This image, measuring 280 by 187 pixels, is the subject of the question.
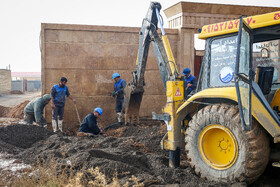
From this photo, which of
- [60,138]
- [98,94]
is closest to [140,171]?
[60,138]

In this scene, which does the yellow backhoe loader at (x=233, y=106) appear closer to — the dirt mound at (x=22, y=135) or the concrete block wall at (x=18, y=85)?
the dirt mound at (x=22, y=135)

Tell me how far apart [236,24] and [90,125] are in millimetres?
5463

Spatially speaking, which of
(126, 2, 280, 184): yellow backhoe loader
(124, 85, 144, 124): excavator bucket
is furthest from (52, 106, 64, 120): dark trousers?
(126, 2, 280, 184): yellow backhoe loader

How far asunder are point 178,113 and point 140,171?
1.07 meters

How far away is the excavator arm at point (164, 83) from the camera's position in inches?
203

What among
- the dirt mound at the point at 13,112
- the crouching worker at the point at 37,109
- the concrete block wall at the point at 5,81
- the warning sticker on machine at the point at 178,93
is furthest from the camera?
the concrete block wall at the point at 5,81

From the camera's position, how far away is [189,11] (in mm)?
11656

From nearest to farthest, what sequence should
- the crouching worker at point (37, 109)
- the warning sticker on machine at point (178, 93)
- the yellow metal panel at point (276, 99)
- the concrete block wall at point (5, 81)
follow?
1. the yellow metal panel at point (276, 99)
2. the warning sticker on machine at point (178, 93)
3. the crouching worker at point (37, 109)
4. the concrete block wall at point (5, 81)

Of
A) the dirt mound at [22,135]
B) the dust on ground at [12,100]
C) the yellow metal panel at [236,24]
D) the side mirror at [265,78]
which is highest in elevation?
the yellow metal panel at [236,24]

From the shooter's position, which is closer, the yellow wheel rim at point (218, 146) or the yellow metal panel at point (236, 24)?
the yellow metal panel at point (236, 24)

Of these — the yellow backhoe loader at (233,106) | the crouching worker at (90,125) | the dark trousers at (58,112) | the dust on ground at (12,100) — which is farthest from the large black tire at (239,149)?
the dust on ground at (12,100)

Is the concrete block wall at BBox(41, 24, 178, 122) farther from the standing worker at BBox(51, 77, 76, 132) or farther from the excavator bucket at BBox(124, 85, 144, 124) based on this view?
the excavator bucket at BBox(124, 85, 144, 124)

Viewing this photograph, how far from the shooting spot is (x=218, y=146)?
435cm

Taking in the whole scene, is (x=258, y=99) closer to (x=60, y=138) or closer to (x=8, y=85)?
(x=60, y=138)
